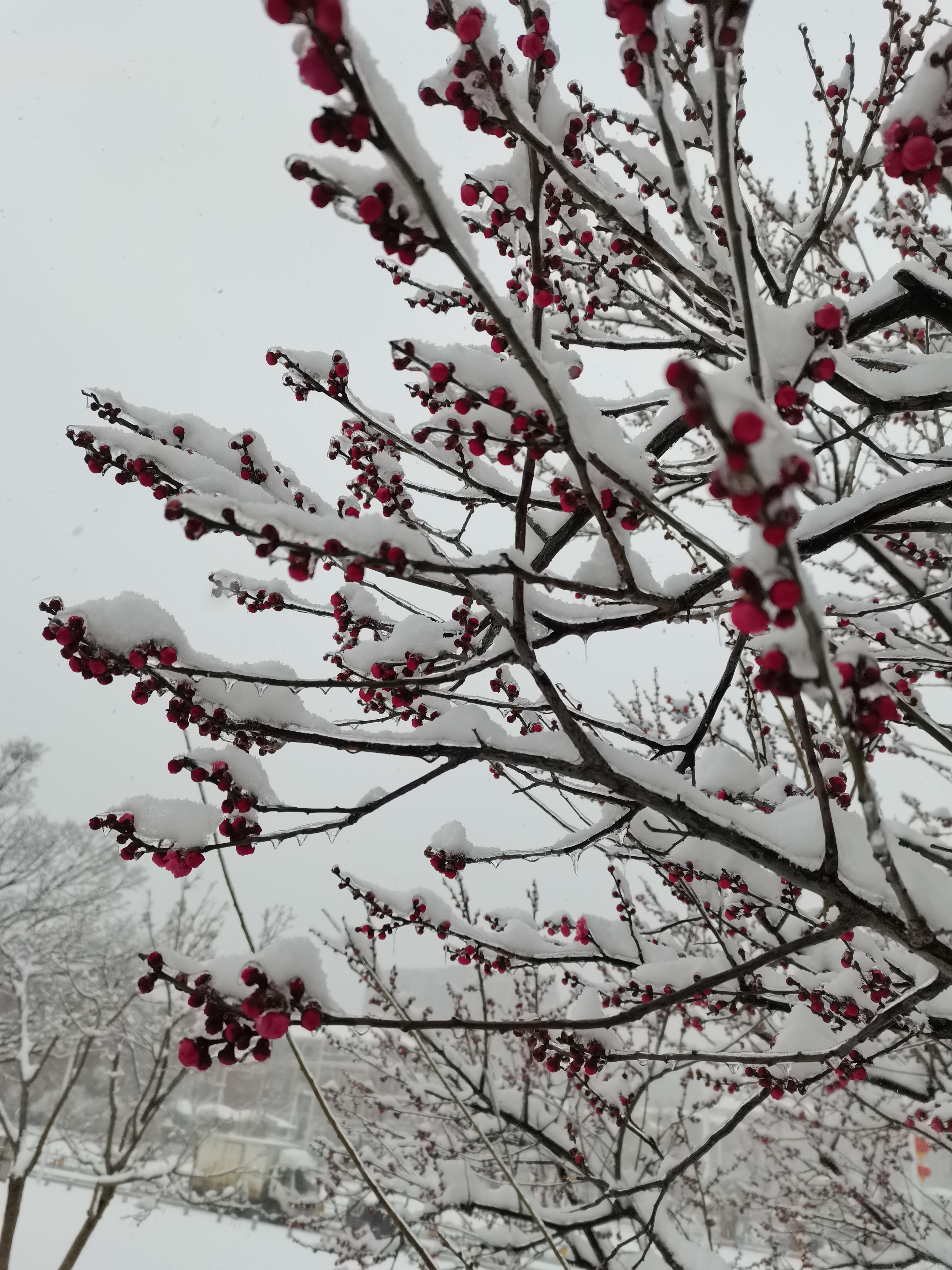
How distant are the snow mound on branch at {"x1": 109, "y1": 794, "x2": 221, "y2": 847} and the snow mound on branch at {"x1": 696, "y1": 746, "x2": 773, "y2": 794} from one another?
180 centimetres

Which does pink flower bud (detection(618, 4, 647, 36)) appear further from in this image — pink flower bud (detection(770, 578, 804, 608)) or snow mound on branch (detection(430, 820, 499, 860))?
snow mound on branch (detection(430, 820, 499, 860))

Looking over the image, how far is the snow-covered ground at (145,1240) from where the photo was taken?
17438mm

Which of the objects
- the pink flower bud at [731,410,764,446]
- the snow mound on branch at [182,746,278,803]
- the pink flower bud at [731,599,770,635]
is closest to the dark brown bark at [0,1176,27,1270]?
the snow mound on branch at [182,746,278,803]

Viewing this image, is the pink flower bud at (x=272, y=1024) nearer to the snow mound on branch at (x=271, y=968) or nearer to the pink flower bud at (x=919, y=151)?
the snow mound on branch at (x=271, y=968)

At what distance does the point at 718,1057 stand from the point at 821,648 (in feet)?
4.21

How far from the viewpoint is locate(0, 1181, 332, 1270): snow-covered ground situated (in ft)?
57.2

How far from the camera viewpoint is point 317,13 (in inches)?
30.9

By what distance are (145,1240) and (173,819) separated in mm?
27107

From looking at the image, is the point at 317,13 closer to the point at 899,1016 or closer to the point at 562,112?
the point at 562,112

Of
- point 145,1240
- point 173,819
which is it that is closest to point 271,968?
point 173,819

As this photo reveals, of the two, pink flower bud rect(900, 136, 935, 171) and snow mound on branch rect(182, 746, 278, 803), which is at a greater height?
pink flower bud rect(900, 136, 935, 171)

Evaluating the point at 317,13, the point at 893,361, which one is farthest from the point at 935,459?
the point at 317,13

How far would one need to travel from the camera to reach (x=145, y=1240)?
810 inches

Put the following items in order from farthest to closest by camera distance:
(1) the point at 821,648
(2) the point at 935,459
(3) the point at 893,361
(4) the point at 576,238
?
(4) the point at 576,238, (3) the point at 893,361, (2) the point at 935,459, (1) the point at 821,648
